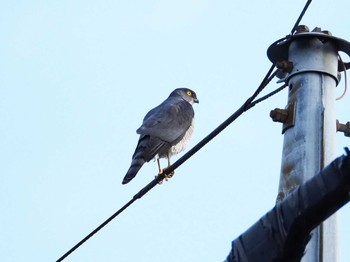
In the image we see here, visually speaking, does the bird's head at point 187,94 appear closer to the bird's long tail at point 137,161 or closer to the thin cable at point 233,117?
the bird's long tail at point 137,161

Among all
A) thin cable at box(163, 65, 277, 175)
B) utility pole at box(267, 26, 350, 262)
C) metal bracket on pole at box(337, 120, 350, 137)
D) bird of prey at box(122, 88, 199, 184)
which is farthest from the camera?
bird of prey at box(122, 88, 199, 184)

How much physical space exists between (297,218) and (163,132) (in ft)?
20.4

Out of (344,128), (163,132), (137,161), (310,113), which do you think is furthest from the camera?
(163,132)

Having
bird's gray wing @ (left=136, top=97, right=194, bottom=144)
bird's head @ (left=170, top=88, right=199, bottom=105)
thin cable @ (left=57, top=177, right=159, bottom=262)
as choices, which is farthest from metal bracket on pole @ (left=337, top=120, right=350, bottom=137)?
bird's head @ (left=170, top=88, right=199, bottom=105)

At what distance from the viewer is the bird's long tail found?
764cm

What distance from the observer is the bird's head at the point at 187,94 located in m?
11.5

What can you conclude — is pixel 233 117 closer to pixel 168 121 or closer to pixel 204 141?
pixel 204 141

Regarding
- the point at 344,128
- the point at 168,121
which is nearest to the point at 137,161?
the point at 168,121

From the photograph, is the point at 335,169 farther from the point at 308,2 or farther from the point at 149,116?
the point at 149,116

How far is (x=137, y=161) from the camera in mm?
7992

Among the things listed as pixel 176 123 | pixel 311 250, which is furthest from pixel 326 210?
pixel 176 123

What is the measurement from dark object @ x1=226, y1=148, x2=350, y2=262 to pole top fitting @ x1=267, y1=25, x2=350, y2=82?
1567 mm

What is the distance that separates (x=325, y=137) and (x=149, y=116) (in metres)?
5.65

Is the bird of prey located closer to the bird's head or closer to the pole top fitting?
the bird's head
